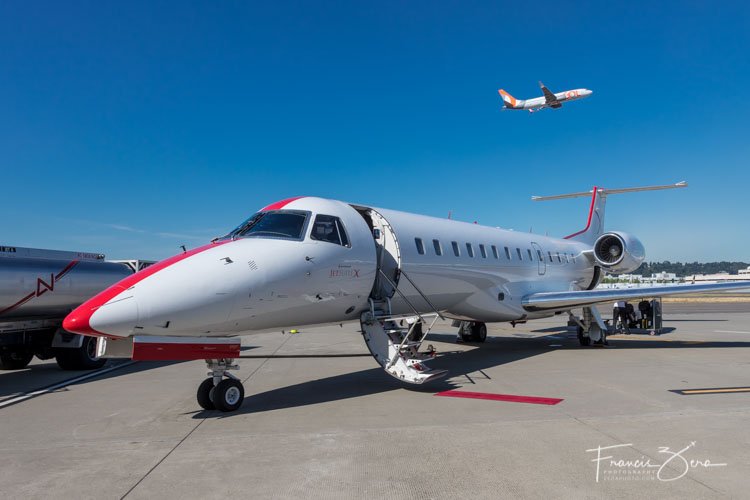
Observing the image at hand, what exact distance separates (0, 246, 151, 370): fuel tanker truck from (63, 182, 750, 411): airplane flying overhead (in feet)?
16.1

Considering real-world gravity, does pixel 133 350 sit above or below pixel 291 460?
above

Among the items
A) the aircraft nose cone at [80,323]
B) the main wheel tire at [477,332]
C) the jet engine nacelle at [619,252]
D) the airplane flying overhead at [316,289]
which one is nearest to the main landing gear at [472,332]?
the main wheel tire at [477,332]

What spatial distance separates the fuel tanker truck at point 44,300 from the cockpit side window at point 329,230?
6530mm

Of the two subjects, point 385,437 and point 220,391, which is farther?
point 220,391

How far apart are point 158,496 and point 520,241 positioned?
40.2 ft

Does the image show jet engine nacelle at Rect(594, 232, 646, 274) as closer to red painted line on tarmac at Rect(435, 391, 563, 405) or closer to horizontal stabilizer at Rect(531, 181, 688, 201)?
horizontal stabilizer at Rect(531, 181, 688, 201)

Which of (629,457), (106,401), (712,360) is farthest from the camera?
(712,360)

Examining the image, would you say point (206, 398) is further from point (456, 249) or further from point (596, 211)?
point (596, 211)

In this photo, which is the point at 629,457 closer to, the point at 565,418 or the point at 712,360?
the point at 565,418

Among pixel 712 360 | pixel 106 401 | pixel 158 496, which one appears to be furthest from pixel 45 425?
pixel 712 360

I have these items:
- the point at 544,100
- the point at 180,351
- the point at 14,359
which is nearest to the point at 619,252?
the point at 180,351

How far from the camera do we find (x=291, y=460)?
191 inches

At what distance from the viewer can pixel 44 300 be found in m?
Answer: 10.4

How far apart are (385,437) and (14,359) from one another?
34.6ft
